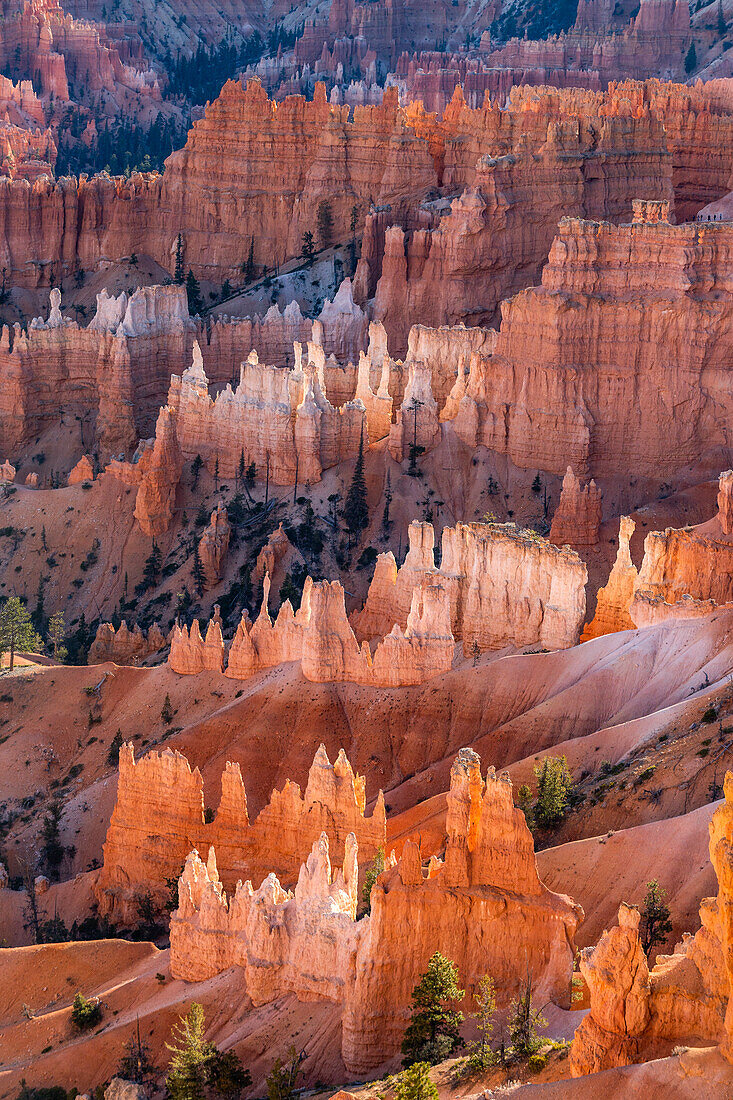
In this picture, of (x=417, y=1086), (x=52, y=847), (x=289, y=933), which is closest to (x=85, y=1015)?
(x=289, y=933)

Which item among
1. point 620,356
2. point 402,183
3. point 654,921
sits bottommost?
point 654,921

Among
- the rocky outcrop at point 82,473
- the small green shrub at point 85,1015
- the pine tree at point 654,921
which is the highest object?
the pine tree at point 654,921

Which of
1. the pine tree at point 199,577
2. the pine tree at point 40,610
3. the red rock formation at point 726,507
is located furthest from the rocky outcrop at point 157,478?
the red rock formation at point 726,507

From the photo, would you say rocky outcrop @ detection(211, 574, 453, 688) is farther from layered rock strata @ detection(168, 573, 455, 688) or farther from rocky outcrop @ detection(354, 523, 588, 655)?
rocky outcrop @ detection(354, 523, 588, 655)

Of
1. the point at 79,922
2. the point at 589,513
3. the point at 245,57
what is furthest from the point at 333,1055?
the point at 245,57

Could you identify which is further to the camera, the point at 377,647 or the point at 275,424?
the point at 275,424

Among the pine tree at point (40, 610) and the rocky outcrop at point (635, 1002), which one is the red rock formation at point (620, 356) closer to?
the pine tree at point (40, 610)

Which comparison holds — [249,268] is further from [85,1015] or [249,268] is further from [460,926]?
[460,926]
